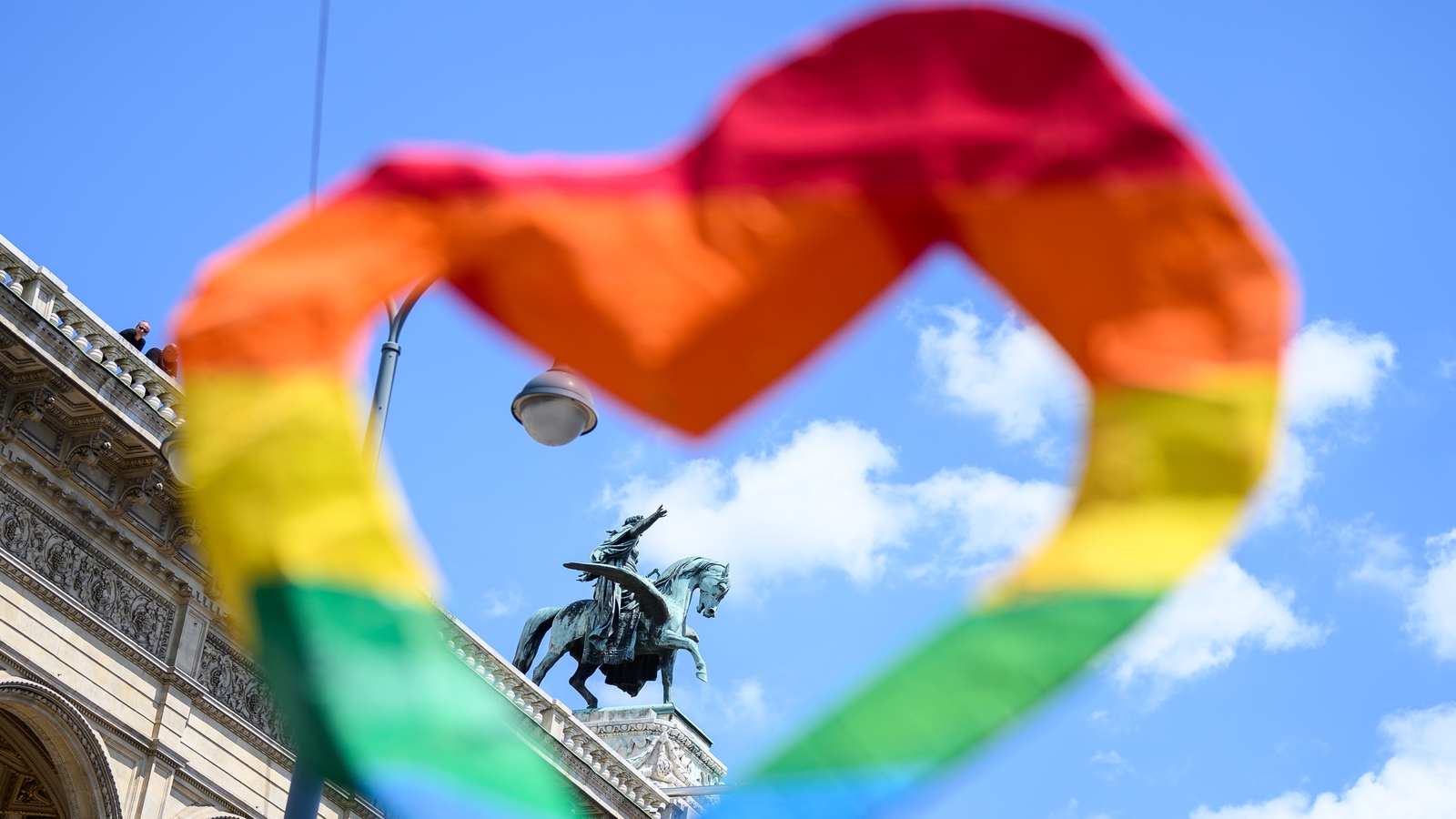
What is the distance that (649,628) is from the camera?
3700 centimetres

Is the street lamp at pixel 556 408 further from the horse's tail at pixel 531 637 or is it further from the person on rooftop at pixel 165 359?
the horse's tail at pixel 531 637

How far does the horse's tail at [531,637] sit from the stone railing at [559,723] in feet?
16.4

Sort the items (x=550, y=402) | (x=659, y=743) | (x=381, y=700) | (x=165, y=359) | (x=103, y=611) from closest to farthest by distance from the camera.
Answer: (x=381, y=700) < (x=550, y=402) < (x=103, y=611) < (x=165, y=359) < (x=659, y=743)

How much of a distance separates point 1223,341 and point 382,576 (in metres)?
1.87

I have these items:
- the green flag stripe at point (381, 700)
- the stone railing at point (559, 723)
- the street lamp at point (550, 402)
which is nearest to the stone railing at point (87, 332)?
the stone railing at point (559, 723)

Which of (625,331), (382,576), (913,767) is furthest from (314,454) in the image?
(913,767)

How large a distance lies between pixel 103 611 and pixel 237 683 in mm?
2528

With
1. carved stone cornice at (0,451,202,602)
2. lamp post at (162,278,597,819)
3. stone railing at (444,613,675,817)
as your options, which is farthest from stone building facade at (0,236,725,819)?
lamp post at (162,278,597,819)

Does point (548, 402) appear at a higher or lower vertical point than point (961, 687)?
higher

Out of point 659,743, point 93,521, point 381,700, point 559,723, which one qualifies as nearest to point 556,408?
point 381,700

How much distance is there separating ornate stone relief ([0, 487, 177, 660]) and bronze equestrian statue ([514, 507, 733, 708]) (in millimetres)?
13413

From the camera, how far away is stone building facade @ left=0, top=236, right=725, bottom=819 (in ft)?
71.6

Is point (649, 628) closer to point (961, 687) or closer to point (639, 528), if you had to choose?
point (639, 528)

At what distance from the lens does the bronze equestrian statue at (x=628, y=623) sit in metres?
36.9
